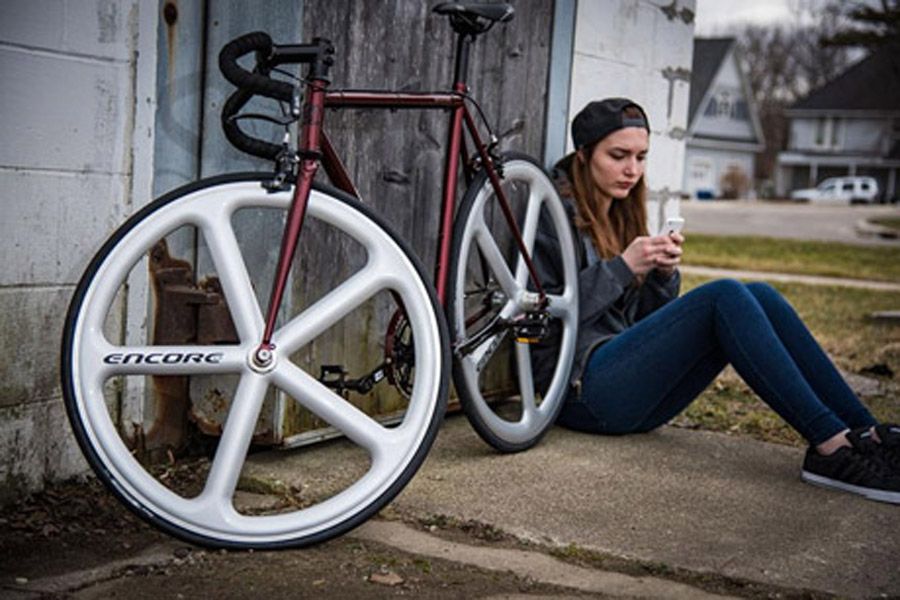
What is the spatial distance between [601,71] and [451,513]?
2.20 m

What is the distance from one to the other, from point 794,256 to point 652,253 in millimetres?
11952

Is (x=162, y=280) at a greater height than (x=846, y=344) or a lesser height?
greater

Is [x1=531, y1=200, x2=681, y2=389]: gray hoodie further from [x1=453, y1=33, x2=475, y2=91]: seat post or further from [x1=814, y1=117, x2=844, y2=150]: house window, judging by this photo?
[x1=814, y1=117, x2=844, y2=150]: house window

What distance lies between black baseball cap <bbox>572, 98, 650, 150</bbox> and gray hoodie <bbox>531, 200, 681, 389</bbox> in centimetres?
22

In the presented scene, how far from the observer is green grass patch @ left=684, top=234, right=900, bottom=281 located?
41.9 feet

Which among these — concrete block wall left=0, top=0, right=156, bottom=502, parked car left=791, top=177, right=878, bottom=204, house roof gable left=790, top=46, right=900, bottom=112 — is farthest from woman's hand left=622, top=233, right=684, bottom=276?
house roof gable left=790, top=46, right=900, bottom=112

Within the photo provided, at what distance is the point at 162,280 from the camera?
10.4 feet

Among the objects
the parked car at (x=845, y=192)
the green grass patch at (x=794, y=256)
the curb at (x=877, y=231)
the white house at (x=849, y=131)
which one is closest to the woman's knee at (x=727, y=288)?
the green grass patch at (x=794, y=256)

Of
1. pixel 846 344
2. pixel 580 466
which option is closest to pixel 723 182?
pixel 846 344

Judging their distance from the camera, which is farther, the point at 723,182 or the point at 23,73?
the point at 723,182

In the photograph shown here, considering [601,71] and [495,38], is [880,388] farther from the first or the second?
[495,38]

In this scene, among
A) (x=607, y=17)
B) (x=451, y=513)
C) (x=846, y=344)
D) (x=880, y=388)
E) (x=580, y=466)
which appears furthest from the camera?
(x=846, y=344)

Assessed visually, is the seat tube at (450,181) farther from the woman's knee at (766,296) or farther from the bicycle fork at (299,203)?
the woman's knee at (766,296)

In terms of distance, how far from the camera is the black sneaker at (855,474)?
10.7 feet
